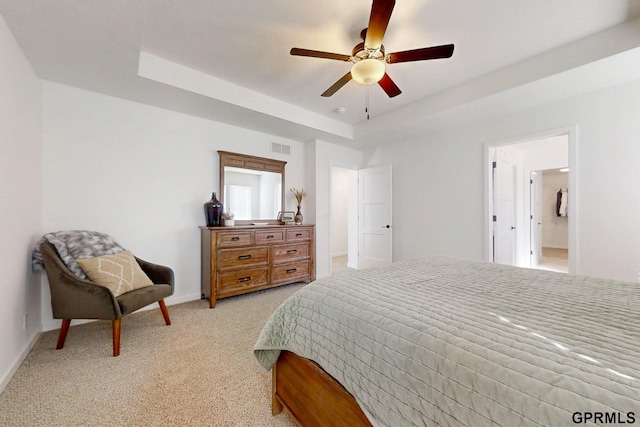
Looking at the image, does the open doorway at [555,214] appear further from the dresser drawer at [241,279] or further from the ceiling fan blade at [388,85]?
the dresser drawer at [241,279]

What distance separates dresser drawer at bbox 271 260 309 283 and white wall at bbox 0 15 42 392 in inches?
91.5

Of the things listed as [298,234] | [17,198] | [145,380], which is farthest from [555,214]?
[17,198]

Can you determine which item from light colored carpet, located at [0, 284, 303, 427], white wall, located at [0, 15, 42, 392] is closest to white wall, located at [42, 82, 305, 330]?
white wall, located at [0, 15, 42, 392]

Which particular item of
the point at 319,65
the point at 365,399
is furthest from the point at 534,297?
the point at 319,65

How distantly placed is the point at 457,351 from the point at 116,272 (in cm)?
267

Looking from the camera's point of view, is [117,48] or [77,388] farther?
[117,48]

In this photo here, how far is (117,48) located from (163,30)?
39cm

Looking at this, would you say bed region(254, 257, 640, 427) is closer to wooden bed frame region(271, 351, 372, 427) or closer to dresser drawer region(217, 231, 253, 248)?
wooden bed frame region(271, 351, 372, 427)

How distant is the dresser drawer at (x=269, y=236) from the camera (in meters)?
3.47

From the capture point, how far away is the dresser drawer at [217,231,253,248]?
3.12 metres

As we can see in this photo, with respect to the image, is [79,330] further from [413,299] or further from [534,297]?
[534,297]

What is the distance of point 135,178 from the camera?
116 inches

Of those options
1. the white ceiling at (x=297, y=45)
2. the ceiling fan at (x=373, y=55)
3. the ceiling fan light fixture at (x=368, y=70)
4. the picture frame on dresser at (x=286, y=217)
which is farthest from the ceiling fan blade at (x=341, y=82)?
the picture frame on dresser at (x=286, y=217)

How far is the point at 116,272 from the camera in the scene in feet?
7.38
